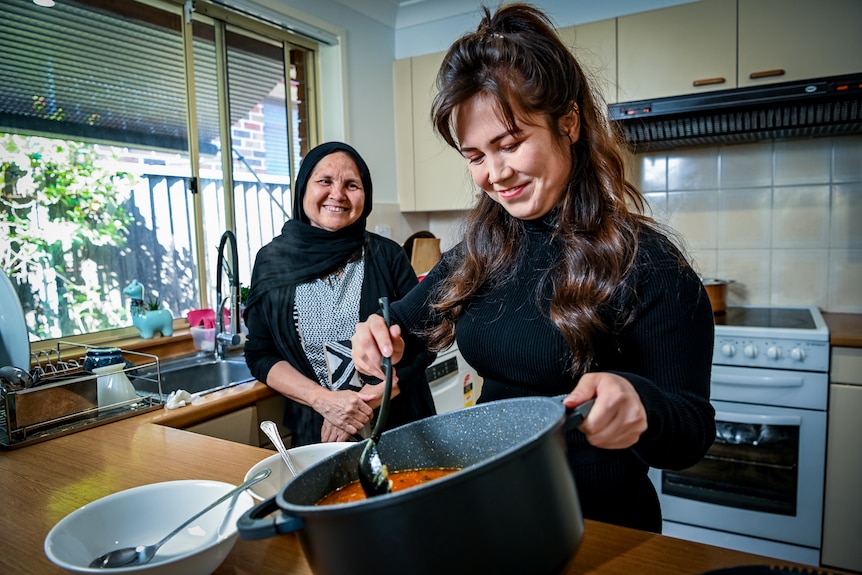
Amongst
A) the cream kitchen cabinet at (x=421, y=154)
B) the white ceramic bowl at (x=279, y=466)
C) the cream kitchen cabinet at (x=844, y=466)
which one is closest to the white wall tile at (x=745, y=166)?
the cream kitchen cabinet at (x=844, y=466)

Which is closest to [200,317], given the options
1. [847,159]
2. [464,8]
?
[464,8]

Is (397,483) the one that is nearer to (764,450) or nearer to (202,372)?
(202,372)

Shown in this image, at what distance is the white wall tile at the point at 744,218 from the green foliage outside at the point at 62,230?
239cm

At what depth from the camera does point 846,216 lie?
238 centimetres

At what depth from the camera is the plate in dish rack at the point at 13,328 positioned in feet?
4.18

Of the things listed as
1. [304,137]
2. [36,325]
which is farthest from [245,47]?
[36,325]

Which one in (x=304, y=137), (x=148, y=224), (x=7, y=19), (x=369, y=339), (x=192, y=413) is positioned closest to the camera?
(x=369, y=339)

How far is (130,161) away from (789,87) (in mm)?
2334

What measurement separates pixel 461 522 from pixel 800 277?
8.43ft

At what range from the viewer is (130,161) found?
2090mm

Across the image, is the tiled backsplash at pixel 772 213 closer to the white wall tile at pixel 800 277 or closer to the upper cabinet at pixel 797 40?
the white wall tile at pixel 800 277

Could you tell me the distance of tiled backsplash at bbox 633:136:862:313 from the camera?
239 cm

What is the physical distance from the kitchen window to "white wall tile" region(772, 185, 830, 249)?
2145 millimetres

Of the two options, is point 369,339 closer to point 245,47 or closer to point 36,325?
point 36,325
